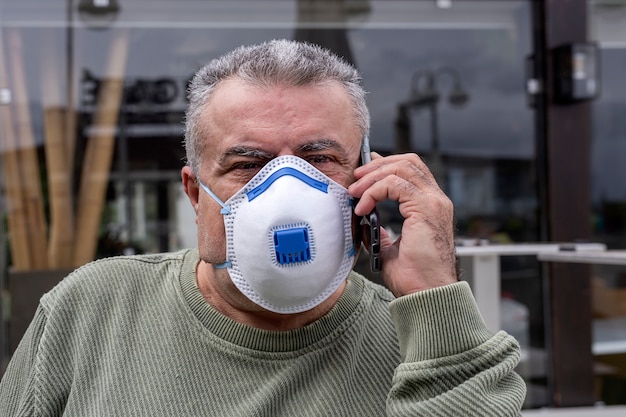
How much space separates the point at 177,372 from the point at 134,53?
301 centimetres

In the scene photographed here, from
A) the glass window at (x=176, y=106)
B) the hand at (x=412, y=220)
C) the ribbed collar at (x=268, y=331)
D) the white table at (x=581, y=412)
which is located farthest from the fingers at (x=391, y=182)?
the white table at (x=581, y=412)

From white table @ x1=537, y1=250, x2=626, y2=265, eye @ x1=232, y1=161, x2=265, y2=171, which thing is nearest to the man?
eye @ x1=232, y1=161, x2=265, y2=171

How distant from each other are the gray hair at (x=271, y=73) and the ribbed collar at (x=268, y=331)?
0.28 metres

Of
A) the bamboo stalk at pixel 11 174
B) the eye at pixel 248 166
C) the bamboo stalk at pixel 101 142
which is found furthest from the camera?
the bamboo stalk at pixel 101 142

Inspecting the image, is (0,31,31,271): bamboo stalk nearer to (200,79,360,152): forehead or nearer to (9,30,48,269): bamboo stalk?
(9,30,48,269): bamboo stalk

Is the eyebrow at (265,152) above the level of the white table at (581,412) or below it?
above

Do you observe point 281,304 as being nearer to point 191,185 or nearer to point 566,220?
point 191,185

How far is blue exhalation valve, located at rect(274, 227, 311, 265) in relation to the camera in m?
1.37

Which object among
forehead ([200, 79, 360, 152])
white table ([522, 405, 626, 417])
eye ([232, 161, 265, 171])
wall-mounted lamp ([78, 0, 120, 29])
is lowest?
white table ([522, 405, 626, 417])

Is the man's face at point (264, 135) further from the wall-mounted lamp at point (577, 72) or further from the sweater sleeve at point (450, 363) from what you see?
the wall-mounted lamp at point (577, 72)

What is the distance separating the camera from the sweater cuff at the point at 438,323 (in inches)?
53.9

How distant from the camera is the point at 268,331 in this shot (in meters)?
1.51

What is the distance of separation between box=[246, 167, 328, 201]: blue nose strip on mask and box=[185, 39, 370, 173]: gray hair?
169 mm

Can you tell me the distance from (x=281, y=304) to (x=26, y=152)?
9.89 feet
